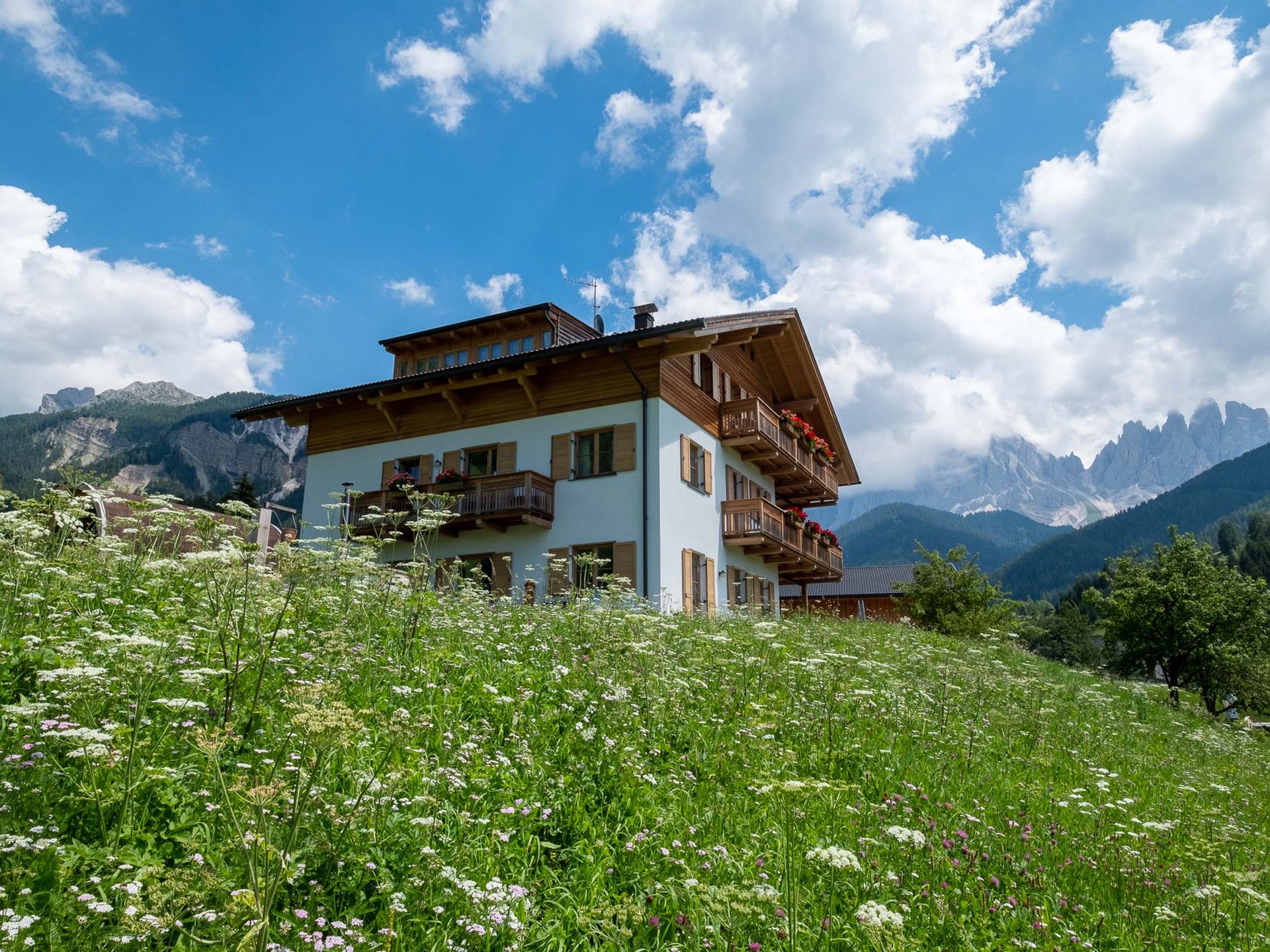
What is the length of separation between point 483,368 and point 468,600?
12.9m

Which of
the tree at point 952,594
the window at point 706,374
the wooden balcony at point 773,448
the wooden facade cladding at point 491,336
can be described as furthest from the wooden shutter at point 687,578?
the tree at point 952,594

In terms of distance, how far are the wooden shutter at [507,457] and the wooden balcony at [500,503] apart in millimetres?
860

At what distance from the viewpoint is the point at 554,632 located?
30.0 ft

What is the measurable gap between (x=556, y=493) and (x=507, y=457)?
2147mm

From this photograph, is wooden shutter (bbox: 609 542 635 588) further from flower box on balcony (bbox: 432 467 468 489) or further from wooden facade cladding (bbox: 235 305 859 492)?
flower box on balcony (bbox: 432 467 468 489)

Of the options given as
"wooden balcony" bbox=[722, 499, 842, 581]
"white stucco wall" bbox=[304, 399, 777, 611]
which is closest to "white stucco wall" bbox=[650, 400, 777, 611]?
"white stucco wall" bbox=[304, 399, 777, 611]

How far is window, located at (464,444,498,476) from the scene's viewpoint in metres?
23.5

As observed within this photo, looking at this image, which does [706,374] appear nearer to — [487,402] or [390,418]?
[487,402]

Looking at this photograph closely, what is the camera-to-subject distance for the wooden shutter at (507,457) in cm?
2295

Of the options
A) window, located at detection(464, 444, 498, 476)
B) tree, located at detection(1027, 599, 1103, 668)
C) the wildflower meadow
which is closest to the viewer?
the wildflower meadow

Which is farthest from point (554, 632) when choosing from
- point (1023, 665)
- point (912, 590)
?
point (912, 590)

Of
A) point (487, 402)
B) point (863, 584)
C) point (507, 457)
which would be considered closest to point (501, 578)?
point (507, 457)

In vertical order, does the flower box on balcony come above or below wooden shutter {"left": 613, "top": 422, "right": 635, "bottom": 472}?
below

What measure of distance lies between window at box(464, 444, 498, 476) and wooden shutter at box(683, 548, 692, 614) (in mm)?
6239
